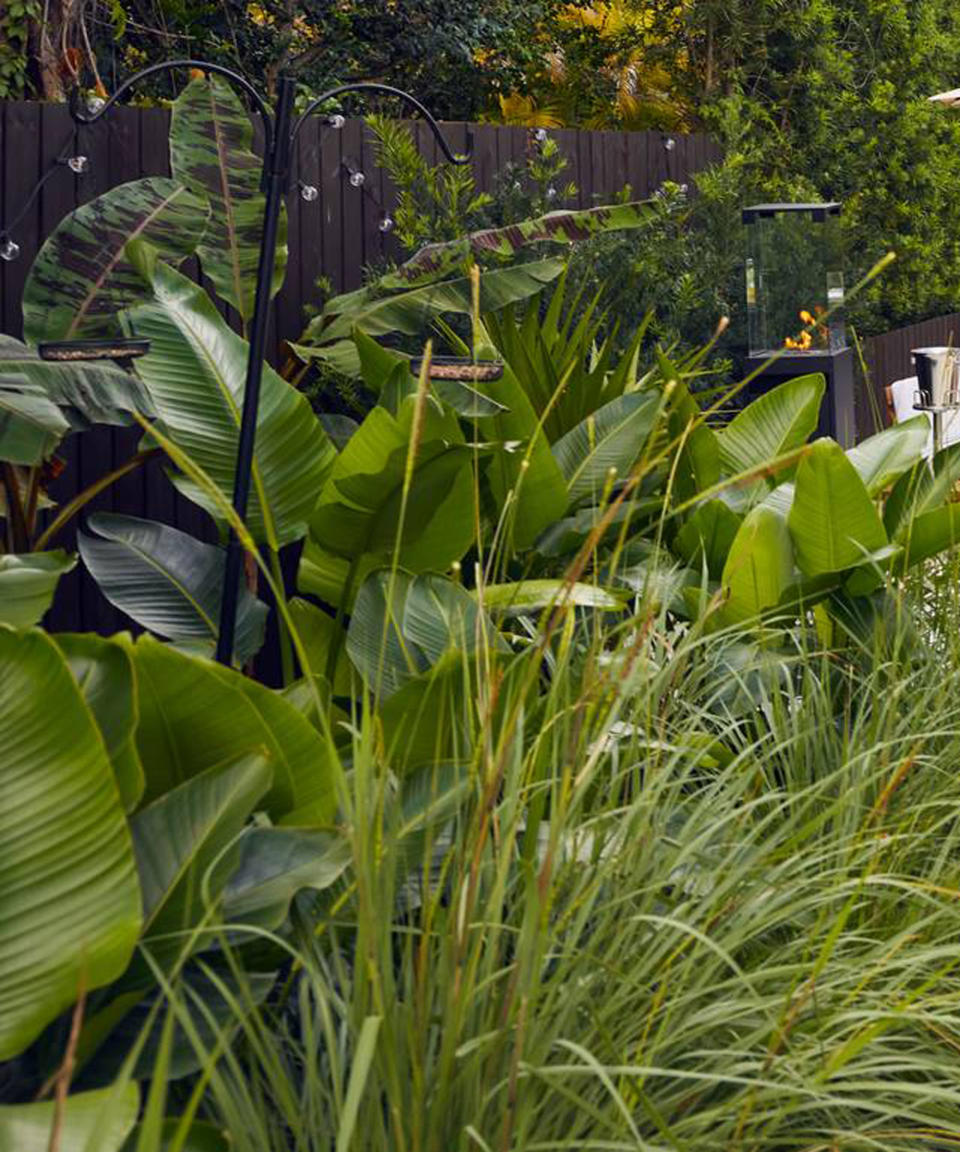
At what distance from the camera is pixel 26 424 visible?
382cm

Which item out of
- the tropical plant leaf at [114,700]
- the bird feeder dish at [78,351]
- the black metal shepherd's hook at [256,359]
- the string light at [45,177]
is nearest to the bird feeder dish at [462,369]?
the black metal shepherd's hook at [256,359]

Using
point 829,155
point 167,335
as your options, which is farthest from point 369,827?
point 829,155

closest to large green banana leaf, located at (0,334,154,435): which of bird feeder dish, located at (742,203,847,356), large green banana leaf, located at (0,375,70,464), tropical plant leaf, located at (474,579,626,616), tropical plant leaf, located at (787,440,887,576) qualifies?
large green banana leaf, located at (0,375,70,464)

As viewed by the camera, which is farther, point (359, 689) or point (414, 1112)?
point (359, 689)

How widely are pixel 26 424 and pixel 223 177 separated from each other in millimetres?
1808

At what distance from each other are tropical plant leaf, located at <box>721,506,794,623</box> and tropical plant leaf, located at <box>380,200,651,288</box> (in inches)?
66.7

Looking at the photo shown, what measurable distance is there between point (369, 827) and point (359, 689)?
1913 mm

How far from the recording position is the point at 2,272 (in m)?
5.83

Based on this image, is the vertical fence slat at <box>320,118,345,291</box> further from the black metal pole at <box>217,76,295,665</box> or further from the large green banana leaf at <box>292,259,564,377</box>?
the black metal pole at <box>217,76,295,665</box>

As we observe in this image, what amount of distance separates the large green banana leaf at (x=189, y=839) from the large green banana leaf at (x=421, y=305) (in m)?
3.43

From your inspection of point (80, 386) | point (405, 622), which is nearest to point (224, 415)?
point (80, 386)

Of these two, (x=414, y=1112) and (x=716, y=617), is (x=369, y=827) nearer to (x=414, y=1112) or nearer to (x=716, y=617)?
(x=414, y=1112)

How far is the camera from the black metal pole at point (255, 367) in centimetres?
306

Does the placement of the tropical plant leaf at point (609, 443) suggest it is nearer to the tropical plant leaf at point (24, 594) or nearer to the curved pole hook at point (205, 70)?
the curved pole hook at point (205, 70)
